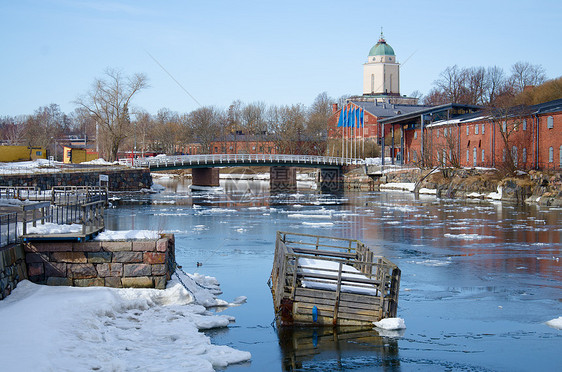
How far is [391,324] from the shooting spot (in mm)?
14664

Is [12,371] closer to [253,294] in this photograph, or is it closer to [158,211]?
[253,294]

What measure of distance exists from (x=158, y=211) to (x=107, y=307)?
99.4 feet

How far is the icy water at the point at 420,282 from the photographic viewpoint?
13.3 meters

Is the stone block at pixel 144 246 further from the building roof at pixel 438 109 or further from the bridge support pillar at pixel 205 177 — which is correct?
the building roof at pixel 438 109

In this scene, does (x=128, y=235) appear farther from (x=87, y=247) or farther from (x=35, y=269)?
(x=35, y=269)

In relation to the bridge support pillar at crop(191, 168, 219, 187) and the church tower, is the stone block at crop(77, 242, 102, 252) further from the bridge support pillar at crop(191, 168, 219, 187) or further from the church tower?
the church tower

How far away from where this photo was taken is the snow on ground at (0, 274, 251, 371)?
433 inches

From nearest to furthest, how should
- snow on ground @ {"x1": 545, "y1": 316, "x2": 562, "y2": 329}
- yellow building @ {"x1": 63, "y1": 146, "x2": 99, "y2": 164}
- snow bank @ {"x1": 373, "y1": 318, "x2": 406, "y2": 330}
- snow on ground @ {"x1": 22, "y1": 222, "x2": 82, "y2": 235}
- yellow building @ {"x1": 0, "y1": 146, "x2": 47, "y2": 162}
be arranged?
1. snow bank @ {"x1": 373, "y1": 318, "x2": 406, "y2": 330}
2. snow on ground @ {"x1": 545, "y1": 316, "x2": 562, "y2": 329}
3. snow on ground @ {"x1": 22, "y1": 222, "x2": 82, "y2": 235}
4. yellow building @ {"x1": 0, "y1": 146, "x2": 47, "y2": 162}
5. yellow building @ {"x1": 63, "y1": 146, "x2": 99, "y2": 164}

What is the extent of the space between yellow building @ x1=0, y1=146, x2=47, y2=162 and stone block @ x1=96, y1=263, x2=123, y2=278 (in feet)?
192

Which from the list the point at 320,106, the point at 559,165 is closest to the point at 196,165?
the point at 559,165

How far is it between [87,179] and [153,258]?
47161mm

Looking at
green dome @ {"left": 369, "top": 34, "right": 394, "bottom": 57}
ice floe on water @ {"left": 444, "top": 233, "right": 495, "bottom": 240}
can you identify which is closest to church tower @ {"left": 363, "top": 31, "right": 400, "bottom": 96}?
green dome @ {"left": 369, "top": 34, "right": 394, "bottom": 57}

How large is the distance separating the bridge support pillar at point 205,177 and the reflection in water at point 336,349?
219ft

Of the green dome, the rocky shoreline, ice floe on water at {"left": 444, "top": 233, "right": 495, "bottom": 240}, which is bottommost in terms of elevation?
ice floe on water at {"left": 444, "top": 233, "right": 495, "bottom": 240}
